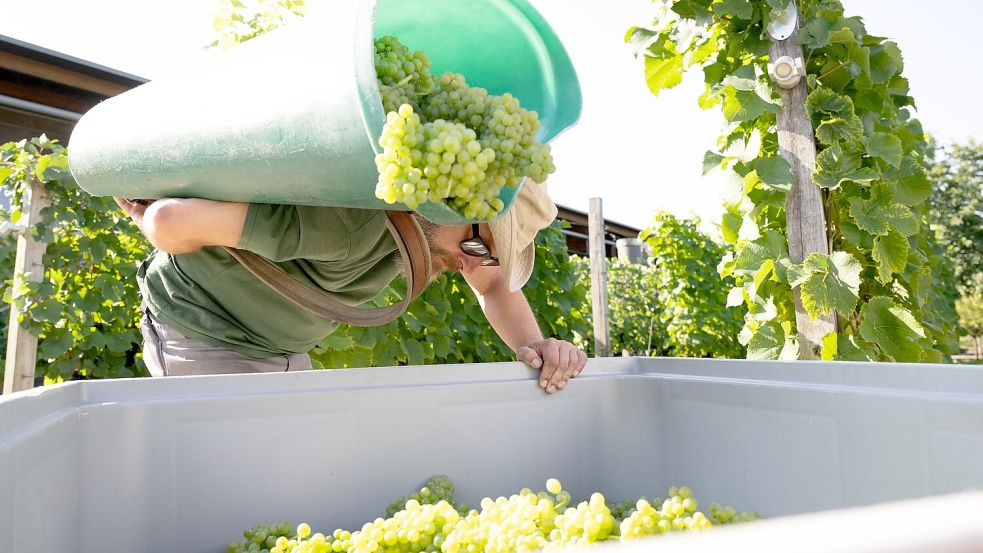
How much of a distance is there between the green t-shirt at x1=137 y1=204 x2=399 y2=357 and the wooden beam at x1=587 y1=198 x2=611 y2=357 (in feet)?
12.5

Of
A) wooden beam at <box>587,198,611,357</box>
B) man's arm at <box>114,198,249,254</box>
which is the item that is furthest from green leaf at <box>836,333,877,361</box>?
wooden beam at <box>587,198,611,357</box>

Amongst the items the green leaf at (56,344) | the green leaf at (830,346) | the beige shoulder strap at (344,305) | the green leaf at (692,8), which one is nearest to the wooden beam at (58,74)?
the green leaf at (56,344)

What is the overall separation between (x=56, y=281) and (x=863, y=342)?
3.44 meters

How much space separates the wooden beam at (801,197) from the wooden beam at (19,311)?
9.85ft

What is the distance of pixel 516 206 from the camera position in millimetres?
1552

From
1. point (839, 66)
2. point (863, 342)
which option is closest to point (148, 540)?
point (863, 342)

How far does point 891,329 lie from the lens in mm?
2520

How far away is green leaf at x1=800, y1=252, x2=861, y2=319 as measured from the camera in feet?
7.91

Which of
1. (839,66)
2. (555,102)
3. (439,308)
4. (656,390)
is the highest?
(839,66)

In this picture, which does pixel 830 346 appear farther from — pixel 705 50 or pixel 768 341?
pixel 705 50

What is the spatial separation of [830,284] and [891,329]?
0.31 metres

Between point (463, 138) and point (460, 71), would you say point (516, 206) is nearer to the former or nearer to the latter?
point (460, 71)

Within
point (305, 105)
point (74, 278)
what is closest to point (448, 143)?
point (305, 105)

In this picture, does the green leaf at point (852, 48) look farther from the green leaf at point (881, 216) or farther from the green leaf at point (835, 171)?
the green leaf at point (881, 216)
